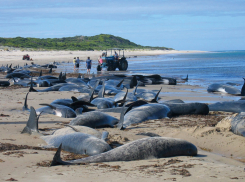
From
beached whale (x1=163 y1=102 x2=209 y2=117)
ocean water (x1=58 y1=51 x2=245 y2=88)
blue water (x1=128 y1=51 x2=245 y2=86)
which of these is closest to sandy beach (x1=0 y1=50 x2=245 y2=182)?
beached whale (x1=163 y1=102 x2=209 y2=117)

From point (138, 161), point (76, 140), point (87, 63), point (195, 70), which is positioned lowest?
point (195, 70)

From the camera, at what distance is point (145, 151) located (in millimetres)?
4383

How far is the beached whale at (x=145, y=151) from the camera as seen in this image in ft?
13.7

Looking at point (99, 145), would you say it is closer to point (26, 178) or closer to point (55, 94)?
point (26, 178)

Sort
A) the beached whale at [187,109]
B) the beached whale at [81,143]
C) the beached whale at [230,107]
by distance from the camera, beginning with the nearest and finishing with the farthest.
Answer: the beached whale at [81,143] < the beached whale at [187,109] < the beached whale at [230,107]

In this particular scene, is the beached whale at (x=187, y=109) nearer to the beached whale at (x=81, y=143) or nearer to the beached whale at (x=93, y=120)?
the beached whale at (x=93, y=120)

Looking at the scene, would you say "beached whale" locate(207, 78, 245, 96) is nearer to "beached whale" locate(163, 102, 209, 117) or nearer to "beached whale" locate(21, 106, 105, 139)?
"beached whale" locate(163, 102, 209, 117)

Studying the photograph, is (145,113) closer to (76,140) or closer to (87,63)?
(76,140)

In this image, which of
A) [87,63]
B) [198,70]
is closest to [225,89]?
[87,63]

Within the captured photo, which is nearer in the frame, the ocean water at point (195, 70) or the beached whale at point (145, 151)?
the beached whale at point (145, 151)

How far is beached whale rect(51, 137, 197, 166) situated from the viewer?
13.7 ft

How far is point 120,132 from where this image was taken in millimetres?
6148

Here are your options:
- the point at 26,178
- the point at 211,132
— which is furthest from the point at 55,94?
the point at 26,178

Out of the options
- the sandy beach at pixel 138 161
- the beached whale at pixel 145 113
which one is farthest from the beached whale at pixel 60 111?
the beached whale at pixel 145 113
